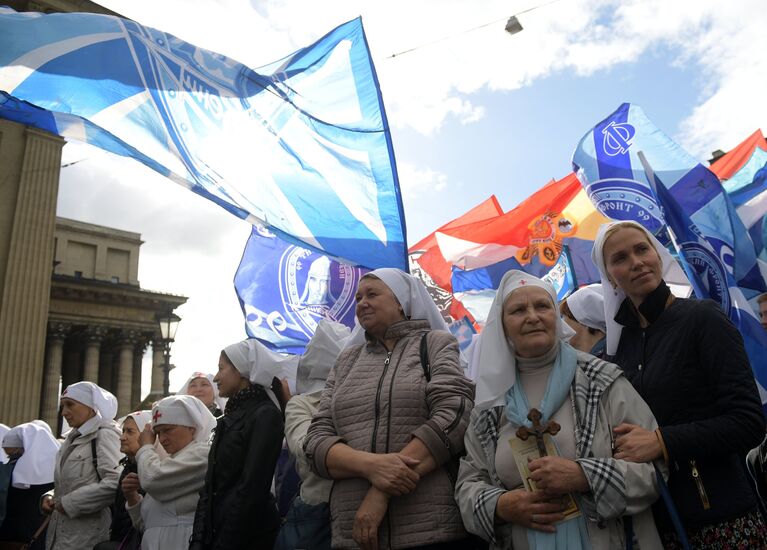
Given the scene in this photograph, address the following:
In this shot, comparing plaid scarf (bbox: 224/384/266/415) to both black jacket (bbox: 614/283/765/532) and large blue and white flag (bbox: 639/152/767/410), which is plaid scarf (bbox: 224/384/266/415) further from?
large blue and white flag (bbox: 639/152/767/410)

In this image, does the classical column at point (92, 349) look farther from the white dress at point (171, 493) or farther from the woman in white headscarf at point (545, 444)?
the woman in white headscarf at point (545, 444)

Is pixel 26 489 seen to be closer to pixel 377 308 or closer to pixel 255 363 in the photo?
pixel 255 363

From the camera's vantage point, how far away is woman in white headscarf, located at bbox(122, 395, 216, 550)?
4070 millimetres

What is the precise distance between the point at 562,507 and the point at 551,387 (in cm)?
44

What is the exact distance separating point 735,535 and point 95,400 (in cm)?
508

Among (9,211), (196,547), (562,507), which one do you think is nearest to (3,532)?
(196,547)

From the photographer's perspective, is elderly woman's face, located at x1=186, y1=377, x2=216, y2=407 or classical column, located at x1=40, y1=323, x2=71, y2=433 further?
classical column, located at x1=40, y1=323, x2=71, y2=433

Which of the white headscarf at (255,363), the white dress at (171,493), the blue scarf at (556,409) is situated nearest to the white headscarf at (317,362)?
the white headscarf at (255,363)

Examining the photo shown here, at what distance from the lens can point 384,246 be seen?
4.68 meters

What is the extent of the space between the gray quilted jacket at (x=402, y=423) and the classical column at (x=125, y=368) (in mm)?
37921

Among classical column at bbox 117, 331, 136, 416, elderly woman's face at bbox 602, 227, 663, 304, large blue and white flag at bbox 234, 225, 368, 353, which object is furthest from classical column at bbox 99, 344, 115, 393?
elderly woman's face at bbox 602, 227, 663, 304

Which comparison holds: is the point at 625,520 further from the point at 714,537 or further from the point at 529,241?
the point at 529,241

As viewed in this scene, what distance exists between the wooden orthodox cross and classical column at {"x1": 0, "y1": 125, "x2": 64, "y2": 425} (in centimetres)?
1662

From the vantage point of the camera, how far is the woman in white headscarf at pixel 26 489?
6141 millimetres
